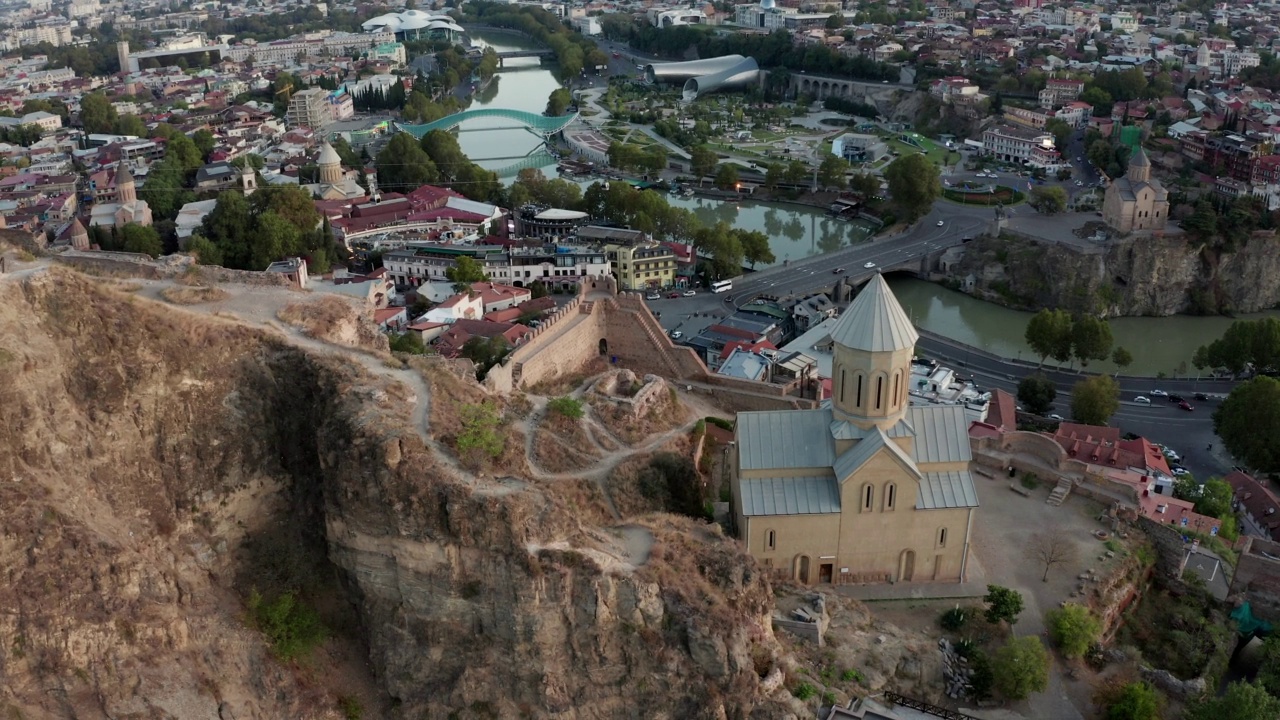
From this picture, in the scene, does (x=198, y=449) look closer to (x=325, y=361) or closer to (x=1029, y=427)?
(x=325, y=361)

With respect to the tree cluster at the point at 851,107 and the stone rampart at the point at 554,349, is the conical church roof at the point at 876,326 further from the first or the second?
the tree cluster at the point at 851,107

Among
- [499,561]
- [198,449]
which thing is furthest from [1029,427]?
[198,449]

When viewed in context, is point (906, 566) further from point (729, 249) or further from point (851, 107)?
point (851, 107)

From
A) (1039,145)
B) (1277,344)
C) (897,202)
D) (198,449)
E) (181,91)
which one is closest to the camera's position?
(198,449)

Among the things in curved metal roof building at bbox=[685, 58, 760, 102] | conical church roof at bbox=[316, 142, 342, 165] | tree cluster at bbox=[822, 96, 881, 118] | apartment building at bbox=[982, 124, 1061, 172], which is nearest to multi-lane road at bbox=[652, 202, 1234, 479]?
apartment building at bbox=[982, 124, 1061, 172]

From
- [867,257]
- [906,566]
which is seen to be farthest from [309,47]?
[906,566]

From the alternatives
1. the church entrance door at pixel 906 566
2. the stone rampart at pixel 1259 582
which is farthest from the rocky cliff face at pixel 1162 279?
the church entrance door at pixel 906 566
